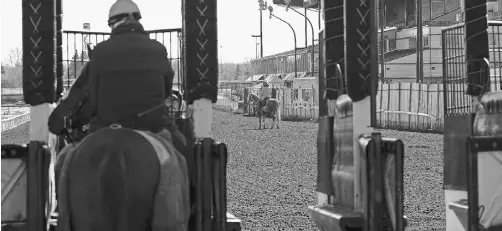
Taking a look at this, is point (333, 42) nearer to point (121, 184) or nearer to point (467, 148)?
point (467, 148)

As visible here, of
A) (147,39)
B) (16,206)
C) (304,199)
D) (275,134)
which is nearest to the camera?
(147,39)

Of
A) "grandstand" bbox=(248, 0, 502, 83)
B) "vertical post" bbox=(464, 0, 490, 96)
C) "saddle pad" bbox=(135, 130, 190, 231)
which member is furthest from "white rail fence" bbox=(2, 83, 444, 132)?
"saddle pad" bbox=(135, 130, 190, 231)

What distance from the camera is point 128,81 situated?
564 cm

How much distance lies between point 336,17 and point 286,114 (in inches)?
1772

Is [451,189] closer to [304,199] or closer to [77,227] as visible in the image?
[77,227]

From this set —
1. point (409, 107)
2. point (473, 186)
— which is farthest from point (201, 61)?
point (409, 107)

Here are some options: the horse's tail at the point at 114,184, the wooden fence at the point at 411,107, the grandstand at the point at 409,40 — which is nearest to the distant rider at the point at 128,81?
the horse's tail at the point at 114,184

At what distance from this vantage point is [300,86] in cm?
5194

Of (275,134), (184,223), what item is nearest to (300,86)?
(275,134)

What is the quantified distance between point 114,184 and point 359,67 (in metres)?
2.68

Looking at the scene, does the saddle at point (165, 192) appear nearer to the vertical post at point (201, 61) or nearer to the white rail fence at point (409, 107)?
the vertical post at point (201, 61)

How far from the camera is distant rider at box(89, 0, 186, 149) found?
222 inches

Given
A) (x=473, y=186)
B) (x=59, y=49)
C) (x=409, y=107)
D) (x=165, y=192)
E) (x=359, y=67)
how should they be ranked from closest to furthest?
(x=165, y=192) → (x=473, y=186) → (x=359, y=67) → (x=59, y=49) → (x=409, y=107)

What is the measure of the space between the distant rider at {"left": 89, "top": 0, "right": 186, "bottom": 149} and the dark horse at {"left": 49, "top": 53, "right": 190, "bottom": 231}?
29 cm
